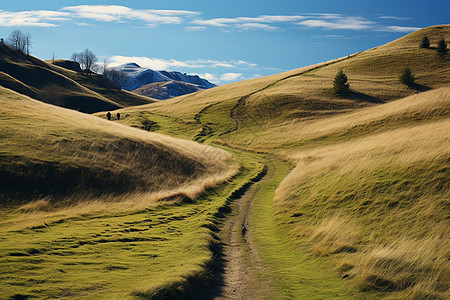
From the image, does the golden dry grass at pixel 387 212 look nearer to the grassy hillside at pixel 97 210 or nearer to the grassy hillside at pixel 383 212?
the grassy hillside at pixel 383 212

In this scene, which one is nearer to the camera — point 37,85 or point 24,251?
point 24,251

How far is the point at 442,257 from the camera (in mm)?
11961

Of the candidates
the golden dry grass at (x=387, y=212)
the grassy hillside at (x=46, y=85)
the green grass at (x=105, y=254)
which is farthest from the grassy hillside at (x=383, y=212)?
the grassy hillside at (x=46, y=85)

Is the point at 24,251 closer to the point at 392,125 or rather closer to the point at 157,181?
the point at 157,181

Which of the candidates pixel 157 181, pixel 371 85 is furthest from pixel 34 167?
pixel 371 85

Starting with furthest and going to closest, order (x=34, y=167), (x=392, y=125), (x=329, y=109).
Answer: (x=329, y=109)
(x=392, y=125)
(x=34, y=167)

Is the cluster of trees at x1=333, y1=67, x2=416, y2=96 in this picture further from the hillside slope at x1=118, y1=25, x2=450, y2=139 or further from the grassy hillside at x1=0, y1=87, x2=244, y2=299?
the grassy hillside at x1=0, y1=87, x2=244, y2=299

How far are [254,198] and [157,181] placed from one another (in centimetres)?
755

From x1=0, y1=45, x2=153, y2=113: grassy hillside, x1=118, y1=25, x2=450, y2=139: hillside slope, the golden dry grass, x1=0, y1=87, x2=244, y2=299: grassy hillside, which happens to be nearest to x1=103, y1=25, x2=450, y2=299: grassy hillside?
the golden dry grass

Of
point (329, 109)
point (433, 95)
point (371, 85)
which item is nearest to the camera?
point (433, 95)

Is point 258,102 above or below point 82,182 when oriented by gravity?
above

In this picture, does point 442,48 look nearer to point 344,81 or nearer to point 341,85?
point 344,81

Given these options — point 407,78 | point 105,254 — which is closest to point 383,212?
point 105,254

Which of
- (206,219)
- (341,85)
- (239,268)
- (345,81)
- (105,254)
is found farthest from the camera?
(341,85)
